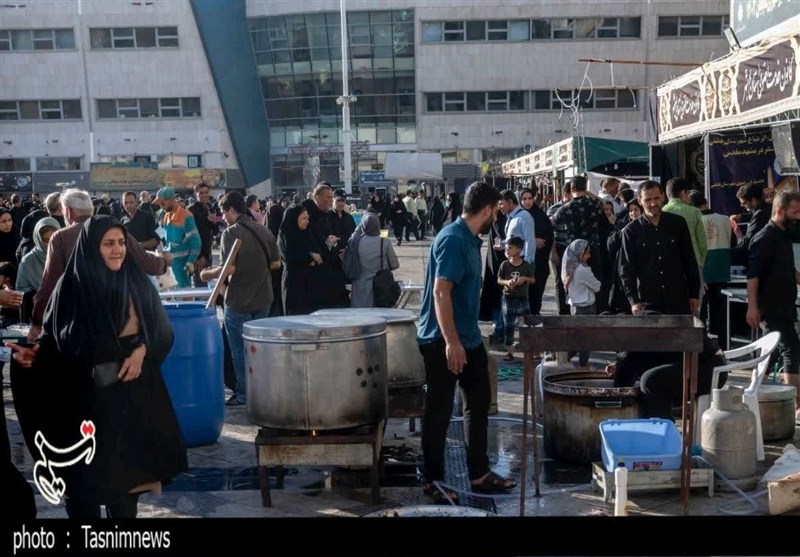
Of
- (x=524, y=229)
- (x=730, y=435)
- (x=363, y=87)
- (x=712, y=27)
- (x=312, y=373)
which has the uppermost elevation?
(x=712, y=27)

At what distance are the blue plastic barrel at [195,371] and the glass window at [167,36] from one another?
2870 cm

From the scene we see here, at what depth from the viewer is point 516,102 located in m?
45.5

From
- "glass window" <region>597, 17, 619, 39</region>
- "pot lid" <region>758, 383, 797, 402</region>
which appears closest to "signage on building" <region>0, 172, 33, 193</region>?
"glass window" <region>597, 17, 619, 39</region>

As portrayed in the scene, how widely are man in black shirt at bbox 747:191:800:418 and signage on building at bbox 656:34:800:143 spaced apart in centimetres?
153

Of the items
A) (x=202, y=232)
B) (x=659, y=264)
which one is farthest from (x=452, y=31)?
(x=659, y=264)

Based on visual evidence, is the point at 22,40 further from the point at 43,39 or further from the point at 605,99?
the point at 605,99

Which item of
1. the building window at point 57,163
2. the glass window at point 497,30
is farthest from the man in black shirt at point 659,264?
the building window at point 57,163

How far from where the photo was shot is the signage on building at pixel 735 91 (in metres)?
8.33

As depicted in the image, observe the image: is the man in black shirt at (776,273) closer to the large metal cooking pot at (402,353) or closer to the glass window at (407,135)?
the large metal cooking pot at (402,353)

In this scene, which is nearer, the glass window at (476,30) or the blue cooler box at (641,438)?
the blue cooler box at (641,438)

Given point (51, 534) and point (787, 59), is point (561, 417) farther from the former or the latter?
point (787, 59)

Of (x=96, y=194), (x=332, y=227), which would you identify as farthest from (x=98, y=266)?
(x=96, y=194)

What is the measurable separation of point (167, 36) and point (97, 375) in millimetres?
35779

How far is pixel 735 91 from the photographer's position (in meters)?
9.74
